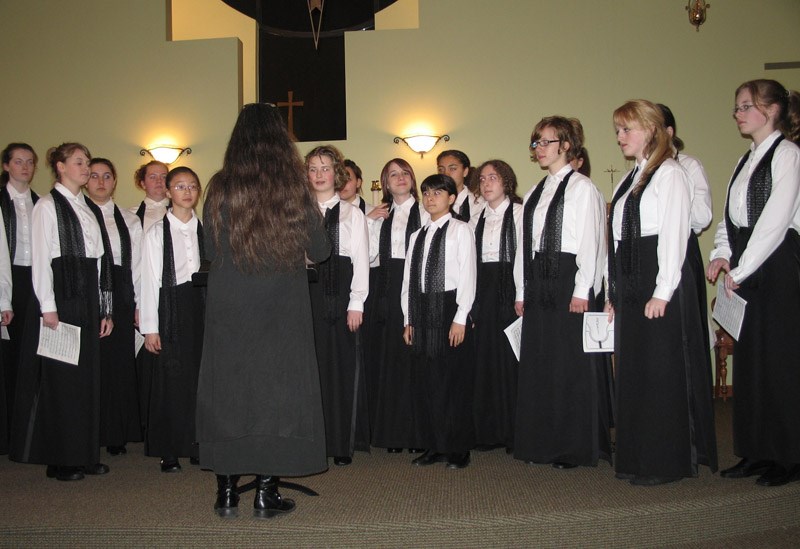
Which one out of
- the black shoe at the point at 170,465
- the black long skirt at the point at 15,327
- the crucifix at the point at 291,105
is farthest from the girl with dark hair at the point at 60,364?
the crucifix at the point at 291,105

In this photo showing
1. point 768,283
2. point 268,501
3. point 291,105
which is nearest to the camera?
point 268,501

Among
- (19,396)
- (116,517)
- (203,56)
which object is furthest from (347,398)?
(203,56)

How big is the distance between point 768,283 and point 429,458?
6.45ft

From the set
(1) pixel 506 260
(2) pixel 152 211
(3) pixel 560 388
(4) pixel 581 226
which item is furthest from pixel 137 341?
(4) pixel 581 226

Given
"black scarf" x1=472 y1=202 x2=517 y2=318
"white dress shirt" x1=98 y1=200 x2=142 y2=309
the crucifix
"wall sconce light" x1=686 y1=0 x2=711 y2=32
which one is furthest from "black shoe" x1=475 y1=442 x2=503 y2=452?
the crucifix

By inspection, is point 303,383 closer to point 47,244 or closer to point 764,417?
point 47,244

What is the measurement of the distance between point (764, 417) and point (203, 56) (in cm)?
654

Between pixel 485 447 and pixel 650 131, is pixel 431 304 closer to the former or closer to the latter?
pixel 485 447

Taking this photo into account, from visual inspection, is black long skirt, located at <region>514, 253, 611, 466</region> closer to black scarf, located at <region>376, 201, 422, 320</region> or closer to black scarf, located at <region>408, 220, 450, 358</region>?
black scarf, located at <region>408, 220, 450, 358</region>

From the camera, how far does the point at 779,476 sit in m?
3.27

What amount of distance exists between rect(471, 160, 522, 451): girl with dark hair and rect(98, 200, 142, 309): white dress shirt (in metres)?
2.14

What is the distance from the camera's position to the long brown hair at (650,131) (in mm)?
3385

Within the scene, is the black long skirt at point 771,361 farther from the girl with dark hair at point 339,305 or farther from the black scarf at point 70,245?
the black scarf at point 70,245

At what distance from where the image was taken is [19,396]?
12.6 feet
